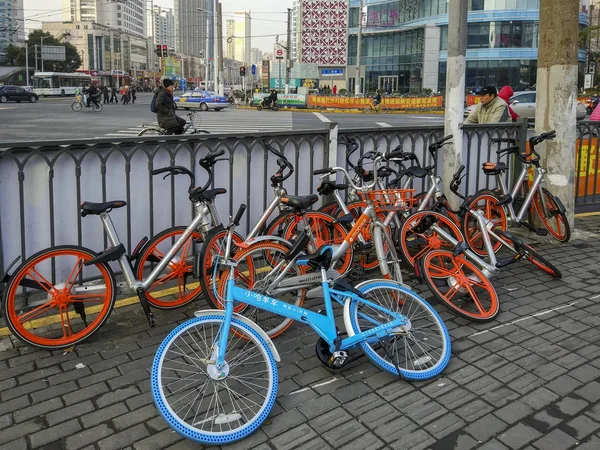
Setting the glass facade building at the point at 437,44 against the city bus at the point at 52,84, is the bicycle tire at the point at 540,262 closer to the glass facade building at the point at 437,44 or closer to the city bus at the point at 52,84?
the glass facade building at the point at 437,44

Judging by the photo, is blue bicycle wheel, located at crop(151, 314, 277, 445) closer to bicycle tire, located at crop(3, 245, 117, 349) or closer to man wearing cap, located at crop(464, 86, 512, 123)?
bicycle tire, located at crop(3, 245, 117, 349)

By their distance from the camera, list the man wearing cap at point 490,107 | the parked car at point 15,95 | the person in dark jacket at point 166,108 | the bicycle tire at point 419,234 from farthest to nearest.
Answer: the parked car at point 15,95, the person in dark jacket at point 166,108, the man wearing cap at point 490,107, the bicycle tire at point 419,234

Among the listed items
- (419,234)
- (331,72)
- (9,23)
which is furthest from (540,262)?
(9,23)

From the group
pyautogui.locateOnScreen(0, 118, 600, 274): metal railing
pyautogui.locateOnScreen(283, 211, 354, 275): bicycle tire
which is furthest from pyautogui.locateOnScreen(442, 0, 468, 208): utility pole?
pyautogui.locateOnScreen(283, 211, 354, 275): bicycle tire

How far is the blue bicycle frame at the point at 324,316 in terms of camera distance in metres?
3.43

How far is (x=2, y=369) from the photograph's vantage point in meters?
3.83

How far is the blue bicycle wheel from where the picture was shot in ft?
10.0

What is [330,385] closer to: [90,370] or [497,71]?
[90,370]

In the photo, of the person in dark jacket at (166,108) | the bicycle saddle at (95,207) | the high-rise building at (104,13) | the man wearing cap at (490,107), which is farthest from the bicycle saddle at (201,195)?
the high-rise building at (104,13)

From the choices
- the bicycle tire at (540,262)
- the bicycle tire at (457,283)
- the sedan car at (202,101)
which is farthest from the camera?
the sedan car at (202,101)

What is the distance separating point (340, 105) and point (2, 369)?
40309 mm

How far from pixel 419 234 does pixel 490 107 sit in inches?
148

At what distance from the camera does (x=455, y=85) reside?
6910mm

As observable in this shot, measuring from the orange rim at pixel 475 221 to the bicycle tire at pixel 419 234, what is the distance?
709 mm
